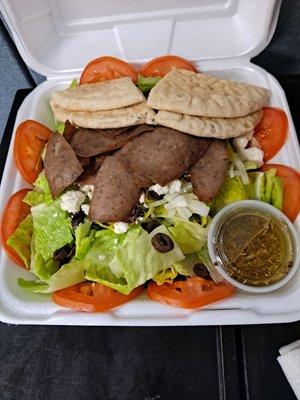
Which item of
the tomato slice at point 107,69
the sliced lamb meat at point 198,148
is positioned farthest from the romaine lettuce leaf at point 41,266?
the tomato slice at point 107,69

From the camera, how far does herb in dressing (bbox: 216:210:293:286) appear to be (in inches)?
44.5

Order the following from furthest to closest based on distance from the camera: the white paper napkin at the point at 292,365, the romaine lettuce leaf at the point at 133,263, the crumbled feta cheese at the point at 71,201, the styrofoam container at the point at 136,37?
the styrofoam container at the point at 136,37
the crumbled feta cheese at the point at 71,201
the romaine lettuce leaf at the point at 133,263
the white paper napkin at the point at 292,365

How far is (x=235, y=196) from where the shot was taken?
1.29 metres

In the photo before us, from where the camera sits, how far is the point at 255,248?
3.80 feet

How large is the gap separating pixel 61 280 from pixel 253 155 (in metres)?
0.73

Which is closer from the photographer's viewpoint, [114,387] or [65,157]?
[114,387]

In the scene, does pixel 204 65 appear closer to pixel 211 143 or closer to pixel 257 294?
pixel 211 143

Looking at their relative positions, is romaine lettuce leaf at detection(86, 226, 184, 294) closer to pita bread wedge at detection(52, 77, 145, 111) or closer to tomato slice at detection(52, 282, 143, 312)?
tomato slice at detection(52, 282, 143, 312)

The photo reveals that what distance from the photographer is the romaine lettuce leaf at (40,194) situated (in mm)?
1321

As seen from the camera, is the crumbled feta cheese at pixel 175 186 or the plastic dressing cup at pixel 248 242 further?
the crumbled feta cheese at pixel 175 186

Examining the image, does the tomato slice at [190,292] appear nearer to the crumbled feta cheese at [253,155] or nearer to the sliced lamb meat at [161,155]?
the sliced lamb meat at [161,155]

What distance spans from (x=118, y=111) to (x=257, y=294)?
673 millimetres

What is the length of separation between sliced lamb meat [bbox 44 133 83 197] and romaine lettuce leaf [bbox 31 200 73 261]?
2.7 inches

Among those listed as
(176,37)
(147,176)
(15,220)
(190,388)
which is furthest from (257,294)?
(176,37)
